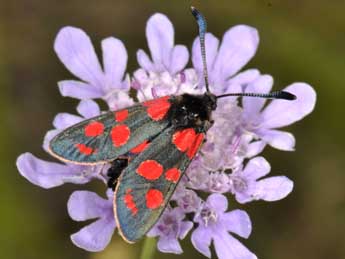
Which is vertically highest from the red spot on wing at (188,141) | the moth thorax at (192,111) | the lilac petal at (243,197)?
the moth thorax at (192,111)

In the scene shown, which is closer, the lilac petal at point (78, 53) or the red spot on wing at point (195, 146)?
the red spot on wing at point (195, 146)

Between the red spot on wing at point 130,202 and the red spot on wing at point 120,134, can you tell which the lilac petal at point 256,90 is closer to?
the red spot on wing at point 120,134

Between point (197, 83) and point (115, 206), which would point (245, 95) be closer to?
point (197, 83)

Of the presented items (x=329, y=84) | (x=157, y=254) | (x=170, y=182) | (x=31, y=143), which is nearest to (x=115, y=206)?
(x=170, y=182)

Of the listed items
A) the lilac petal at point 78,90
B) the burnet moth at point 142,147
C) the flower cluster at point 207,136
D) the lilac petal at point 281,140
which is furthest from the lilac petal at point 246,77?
the lilac petal at point 78,90

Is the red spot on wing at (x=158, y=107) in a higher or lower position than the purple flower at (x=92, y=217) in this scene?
higher

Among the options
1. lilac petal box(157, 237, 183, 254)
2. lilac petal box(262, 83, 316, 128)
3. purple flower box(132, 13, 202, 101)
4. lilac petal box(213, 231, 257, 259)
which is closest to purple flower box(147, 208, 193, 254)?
lilac petal box(157, 237, 183, 254)

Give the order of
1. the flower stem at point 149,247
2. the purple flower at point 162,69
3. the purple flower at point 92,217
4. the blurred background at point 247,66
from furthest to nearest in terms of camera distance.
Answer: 1. the blurred background at point 247,66
2. the purple flower at point 162,69
3. the flower stem at point 149,247
4. the purple flower at point 92,217
